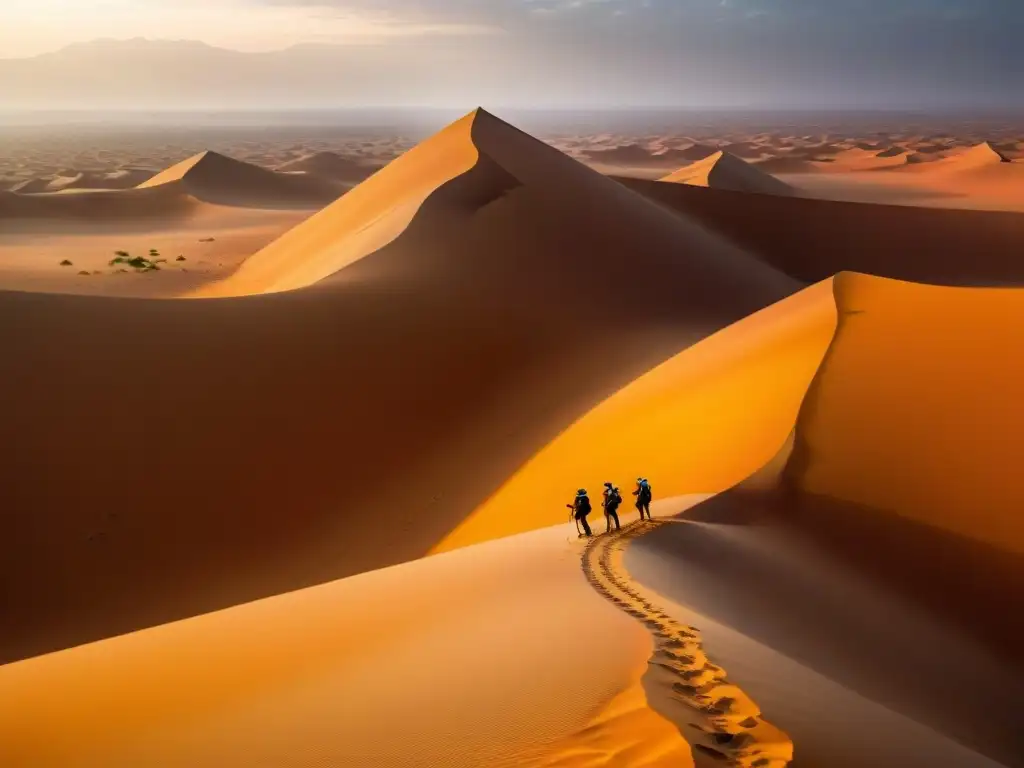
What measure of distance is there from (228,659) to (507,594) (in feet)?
5.55

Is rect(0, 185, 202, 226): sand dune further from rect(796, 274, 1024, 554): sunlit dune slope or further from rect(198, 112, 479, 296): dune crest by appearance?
rect(796, 274, 1024, 554): sunlit dune slope

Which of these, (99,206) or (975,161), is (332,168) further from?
(975,161)

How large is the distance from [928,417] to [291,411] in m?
8.29

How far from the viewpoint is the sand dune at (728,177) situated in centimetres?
4625

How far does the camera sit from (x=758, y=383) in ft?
33.2

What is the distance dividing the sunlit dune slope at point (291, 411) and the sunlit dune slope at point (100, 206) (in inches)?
1194

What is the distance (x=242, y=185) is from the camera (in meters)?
54.1

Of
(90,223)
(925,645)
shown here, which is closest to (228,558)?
(925,645)

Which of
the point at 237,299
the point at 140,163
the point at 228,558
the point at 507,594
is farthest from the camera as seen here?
the point at 140,163

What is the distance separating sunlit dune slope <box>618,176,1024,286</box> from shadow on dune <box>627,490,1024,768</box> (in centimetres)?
2191

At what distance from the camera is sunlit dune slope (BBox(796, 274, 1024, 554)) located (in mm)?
7637

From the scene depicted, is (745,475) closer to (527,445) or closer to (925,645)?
(925,645)

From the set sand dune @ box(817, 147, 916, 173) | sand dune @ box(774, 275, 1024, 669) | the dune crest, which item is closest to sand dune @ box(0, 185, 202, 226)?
the dune crest

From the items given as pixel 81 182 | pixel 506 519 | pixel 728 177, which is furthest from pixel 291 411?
pixel 81 182
